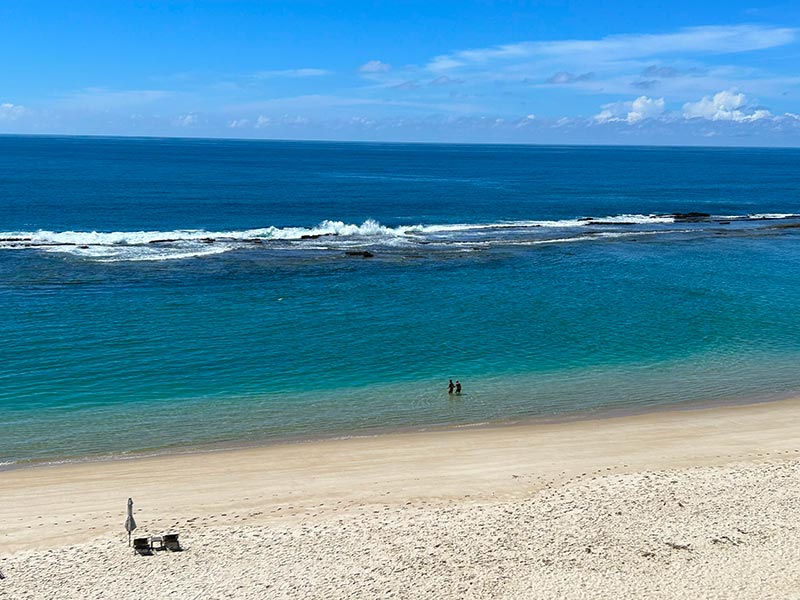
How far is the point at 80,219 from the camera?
78562mm

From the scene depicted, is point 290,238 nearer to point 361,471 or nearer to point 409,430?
point 409,430

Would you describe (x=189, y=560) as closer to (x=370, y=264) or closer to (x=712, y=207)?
(x=370, y=264)

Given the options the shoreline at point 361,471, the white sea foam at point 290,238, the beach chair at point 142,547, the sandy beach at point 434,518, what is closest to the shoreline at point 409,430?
the shoreline at point 361,471

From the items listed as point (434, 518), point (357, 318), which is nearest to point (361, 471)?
point (434, 518)

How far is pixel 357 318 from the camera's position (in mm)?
44812

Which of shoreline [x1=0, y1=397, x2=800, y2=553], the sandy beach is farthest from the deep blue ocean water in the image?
the sandy beach

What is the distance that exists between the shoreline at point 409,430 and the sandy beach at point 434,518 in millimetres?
465

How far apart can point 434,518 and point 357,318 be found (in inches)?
924

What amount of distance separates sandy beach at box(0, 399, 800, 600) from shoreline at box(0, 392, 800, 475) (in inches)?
18.3

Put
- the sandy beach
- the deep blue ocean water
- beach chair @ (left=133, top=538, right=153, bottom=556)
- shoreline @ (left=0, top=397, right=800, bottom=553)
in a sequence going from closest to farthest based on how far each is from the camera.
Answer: the sandy beach
beach chair @ (left=133, top=538, right=153, bottom=556)
shoreline @ (left=0, top=397, right=800, bottom=553)
the deep blue ocean water

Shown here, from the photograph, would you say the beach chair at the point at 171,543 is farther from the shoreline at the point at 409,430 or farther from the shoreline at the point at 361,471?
the shoreline at the point at 409,430

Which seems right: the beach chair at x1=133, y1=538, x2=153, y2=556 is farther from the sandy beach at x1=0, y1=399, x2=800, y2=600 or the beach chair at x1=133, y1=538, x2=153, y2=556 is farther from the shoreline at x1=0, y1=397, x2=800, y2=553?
the shoreline at x1=0, y1=397, x2=800, y2=553

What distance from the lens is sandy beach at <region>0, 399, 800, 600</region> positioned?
62.3 feet

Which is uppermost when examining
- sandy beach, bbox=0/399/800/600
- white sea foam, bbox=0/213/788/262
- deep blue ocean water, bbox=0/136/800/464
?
white sea foam, bbox=0/213/788/262
